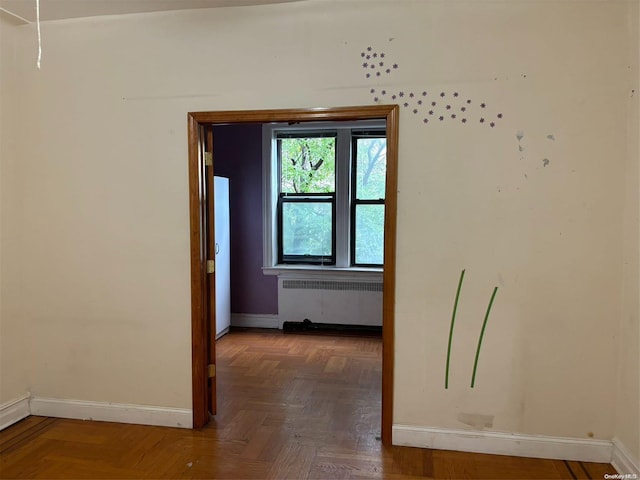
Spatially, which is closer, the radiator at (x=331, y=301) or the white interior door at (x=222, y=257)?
the white interior door at (x=222, y=257)

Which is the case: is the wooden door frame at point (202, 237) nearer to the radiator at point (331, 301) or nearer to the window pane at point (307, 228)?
the radiator at point (331, 301)

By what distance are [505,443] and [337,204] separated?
3197 mm

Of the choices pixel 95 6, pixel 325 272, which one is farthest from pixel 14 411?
pixel 325 272

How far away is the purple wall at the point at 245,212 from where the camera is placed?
17.4 ft

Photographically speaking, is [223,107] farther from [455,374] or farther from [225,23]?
[455,374]

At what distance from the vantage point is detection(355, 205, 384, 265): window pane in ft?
17.0

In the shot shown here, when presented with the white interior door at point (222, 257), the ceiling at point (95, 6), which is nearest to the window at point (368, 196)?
the white interior door at point (222, 257)

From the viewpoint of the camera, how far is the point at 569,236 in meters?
2.49

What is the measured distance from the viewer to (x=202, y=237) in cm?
287

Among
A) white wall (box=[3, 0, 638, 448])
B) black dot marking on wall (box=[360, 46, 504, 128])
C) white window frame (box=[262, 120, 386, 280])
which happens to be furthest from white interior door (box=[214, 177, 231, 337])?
black dot marking on wall (box=[360, 46, 504, 128])

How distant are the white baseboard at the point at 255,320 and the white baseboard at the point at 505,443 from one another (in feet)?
9.41

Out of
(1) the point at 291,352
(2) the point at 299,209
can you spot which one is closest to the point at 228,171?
(2) the point at 299,209

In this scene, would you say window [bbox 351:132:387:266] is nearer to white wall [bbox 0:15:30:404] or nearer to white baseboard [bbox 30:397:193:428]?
white baseboard [bbox 30:397:193:428]

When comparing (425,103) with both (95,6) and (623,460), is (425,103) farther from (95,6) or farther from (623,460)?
(623,460)
